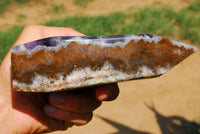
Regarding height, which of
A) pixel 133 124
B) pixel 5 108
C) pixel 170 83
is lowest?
pixel 133 124

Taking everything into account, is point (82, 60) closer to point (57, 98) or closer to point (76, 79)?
point (76, 79)

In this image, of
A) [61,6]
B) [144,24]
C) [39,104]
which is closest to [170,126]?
[39,104]

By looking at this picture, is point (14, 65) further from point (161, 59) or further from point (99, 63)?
point (161, 59)

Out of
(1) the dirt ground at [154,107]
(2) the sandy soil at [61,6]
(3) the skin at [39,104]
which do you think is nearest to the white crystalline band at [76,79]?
(3) the skin at [39,104]

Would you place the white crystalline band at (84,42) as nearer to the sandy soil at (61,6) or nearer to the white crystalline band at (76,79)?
the white crystalline band at (76,79)

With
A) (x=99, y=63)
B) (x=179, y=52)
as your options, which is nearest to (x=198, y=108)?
(x=179, y=52)

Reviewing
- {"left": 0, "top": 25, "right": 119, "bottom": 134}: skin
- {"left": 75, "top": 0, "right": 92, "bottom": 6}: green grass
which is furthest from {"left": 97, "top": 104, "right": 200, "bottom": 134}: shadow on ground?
{"left": 75, "top": 0, "right": 92, "bottom": 6}: green grass
